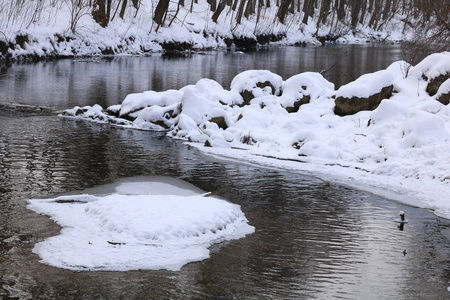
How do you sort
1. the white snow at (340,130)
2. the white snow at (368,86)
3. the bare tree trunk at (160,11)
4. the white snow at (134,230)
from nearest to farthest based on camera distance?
the white snow at (134,230)
the white snow at (340,130)
the white snow at (368,86)
the bare tree trunk at (160,11)

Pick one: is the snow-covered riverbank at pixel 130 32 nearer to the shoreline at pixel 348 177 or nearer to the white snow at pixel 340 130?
the white snow at pixel 340 130

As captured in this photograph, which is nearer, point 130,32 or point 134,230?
point 134,230

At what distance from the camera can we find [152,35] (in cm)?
3891

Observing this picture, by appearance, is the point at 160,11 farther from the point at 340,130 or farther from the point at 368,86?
the point at 340,130

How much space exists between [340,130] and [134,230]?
8.32 meters

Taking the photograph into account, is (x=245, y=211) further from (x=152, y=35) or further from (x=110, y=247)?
(x=152, y=35)

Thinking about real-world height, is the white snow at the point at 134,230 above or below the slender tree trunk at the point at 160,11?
below

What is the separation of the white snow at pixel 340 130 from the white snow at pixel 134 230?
367 cm

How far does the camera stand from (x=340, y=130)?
14625mm

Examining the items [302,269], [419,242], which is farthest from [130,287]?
[419,242]

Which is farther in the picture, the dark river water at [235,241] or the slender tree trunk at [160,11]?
the slender tree trunk at [160,11]

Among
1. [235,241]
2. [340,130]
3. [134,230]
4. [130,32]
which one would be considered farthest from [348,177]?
[130,32]

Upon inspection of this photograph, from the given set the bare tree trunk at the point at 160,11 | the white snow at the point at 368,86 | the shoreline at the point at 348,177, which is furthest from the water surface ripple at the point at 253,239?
the bare tree trunk at the point at 160,11

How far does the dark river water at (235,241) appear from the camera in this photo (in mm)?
6133
